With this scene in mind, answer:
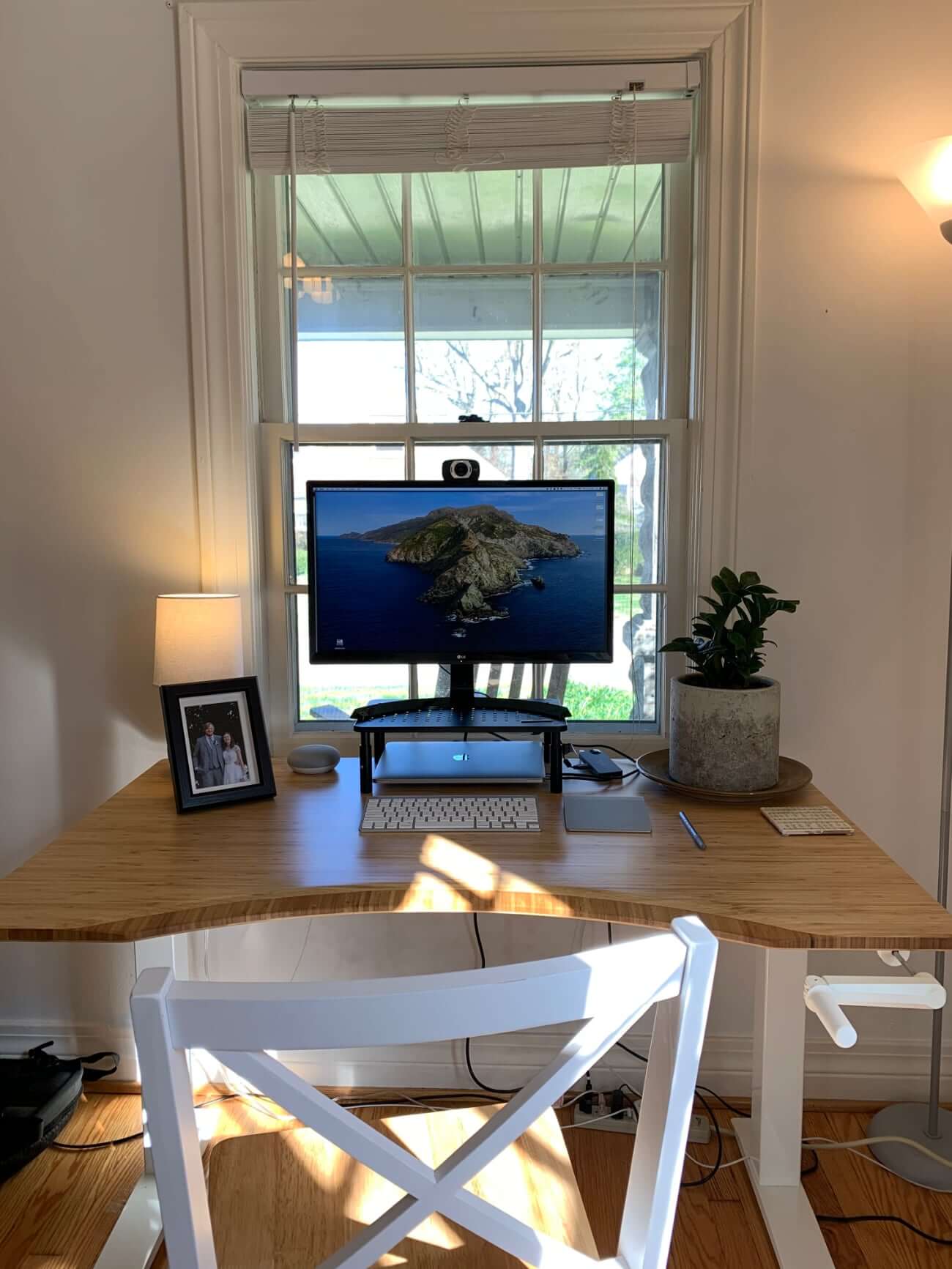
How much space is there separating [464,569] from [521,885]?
680 millimetres

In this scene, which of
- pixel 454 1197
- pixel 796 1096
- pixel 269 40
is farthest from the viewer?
pixel 269 40

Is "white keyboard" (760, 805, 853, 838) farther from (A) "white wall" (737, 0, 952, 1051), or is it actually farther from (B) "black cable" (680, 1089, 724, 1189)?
(B) "black cable" (680, 1089, 724, 1189)

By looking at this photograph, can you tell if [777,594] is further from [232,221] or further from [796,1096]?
[232,221]

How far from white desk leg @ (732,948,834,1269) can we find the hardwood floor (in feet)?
0.19

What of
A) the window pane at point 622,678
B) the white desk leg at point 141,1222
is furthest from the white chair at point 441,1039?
the window pane at point 622,678

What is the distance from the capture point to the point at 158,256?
1.96m

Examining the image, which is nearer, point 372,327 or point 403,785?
point 403,785

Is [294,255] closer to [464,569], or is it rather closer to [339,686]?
[464,569]

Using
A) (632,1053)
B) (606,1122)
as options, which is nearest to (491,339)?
(632,1053)

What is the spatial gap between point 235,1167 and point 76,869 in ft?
1.67

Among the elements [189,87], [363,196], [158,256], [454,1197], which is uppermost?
[189,87]

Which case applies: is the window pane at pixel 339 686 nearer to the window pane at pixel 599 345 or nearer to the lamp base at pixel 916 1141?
the window pane at pixel 599 345

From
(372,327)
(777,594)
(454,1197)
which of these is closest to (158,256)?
(372,327)

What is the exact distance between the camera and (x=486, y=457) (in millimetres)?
2113
